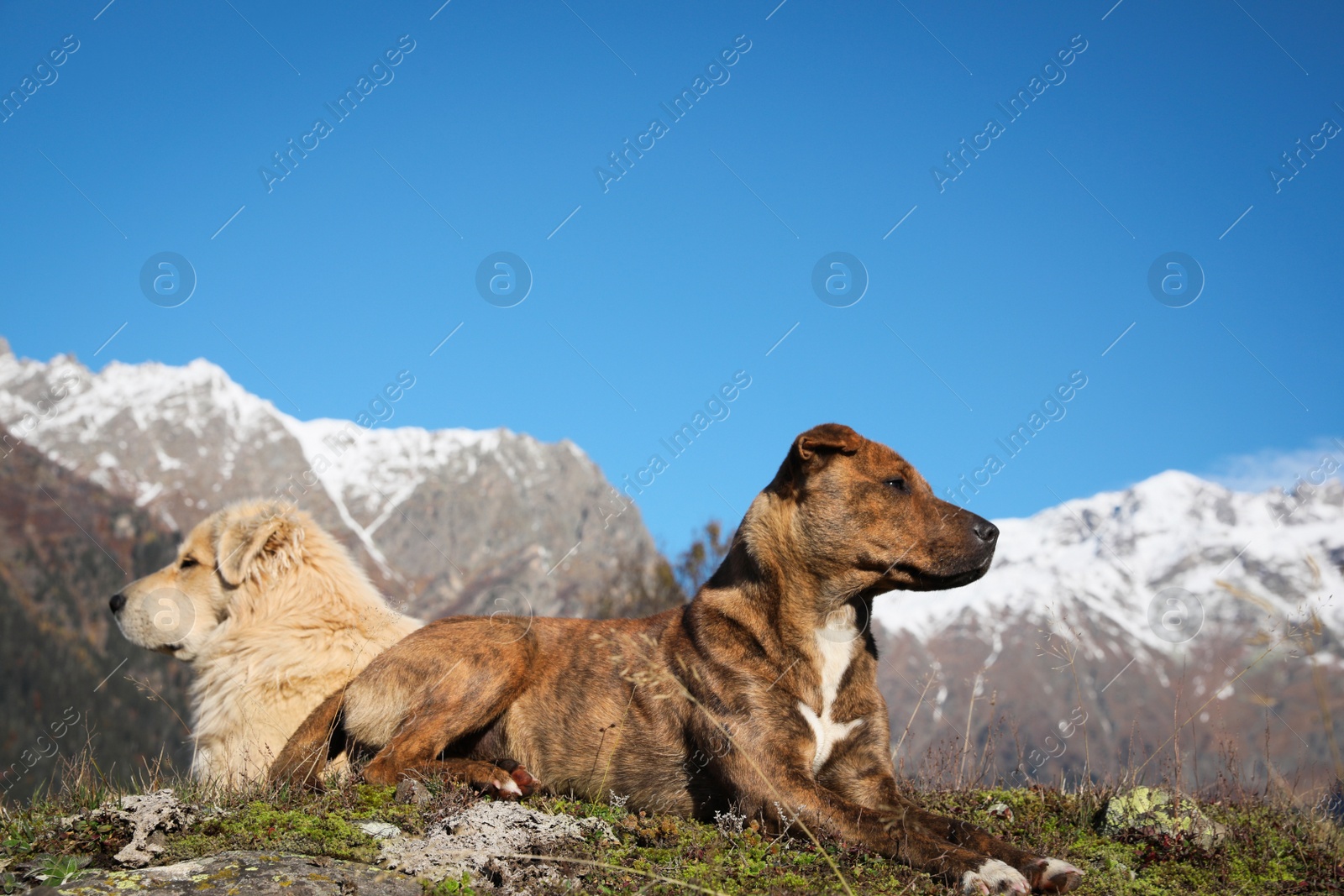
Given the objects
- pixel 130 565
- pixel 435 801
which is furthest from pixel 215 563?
pixel 130 565

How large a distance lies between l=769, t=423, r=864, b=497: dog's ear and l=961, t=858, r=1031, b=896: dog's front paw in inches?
103

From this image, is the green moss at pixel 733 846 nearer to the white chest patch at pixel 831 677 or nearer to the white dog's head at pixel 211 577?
the white chest patch at pixel 831 677

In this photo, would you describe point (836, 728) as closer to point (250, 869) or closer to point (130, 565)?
point (250, 869)

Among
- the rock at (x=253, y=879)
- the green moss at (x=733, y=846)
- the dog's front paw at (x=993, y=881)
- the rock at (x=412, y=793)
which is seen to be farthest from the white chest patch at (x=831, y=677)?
the rock at (x=253, y=879)

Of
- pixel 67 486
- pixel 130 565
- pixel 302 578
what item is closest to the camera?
pixel 302 578

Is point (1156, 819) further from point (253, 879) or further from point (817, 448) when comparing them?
point (253, 879)

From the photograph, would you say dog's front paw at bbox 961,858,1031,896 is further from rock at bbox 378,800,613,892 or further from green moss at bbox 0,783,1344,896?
rock at bbox 378,800,613,892

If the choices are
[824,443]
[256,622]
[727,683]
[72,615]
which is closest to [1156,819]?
[727,683]

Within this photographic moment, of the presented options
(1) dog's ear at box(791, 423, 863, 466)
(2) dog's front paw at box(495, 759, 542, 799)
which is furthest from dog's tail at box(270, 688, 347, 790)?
(1) dog's ear at box(791, 423, 863, 466)

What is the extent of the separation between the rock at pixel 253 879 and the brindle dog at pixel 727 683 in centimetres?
184

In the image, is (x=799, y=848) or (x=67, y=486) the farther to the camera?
(x=67, y=486)

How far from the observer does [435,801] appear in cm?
577

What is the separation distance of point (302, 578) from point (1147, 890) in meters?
6.40

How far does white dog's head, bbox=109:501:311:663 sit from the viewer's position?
8336mm
